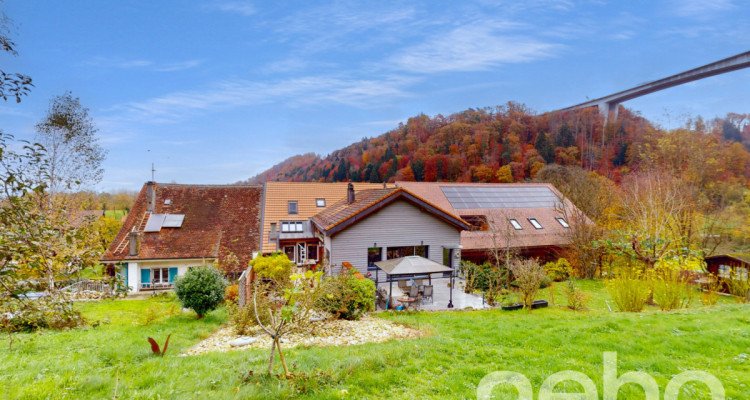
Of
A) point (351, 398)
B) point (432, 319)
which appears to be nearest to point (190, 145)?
point (432, 319)

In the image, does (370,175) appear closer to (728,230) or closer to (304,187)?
(304,187)

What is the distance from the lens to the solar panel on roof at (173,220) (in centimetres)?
2233

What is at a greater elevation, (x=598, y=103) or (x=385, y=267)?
(x=598, y=103)

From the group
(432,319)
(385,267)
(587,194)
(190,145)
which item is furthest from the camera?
(587,194)

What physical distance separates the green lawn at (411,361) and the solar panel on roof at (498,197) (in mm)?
15298

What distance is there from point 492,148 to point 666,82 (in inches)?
959

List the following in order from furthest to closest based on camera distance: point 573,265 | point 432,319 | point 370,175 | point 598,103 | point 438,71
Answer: point 598,103, point 370,175, point 438,71, point 573,265, point 432,319

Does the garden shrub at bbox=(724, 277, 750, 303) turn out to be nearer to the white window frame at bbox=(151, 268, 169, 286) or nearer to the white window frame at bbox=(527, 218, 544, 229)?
the white window frame at bbox=(527, 218, 544, 229)

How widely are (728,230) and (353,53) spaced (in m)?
27.1

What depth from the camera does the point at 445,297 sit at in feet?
47.4

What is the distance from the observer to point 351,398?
481cm

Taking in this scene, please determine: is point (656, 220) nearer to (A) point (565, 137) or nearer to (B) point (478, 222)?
(B) point (478, 222)

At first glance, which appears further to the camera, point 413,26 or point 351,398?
point 413,26

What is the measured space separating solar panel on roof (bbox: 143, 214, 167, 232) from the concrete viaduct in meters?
52.9
